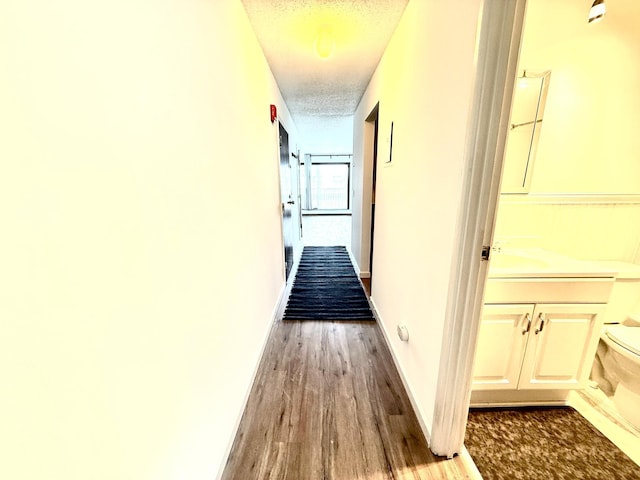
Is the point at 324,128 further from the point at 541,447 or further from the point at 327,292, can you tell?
the point at 541,447

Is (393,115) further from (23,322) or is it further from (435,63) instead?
(23,322)

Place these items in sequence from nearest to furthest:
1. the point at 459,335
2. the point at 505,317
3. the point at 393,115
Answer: the point at 459,335, the point at 505,317, the point at 393,115

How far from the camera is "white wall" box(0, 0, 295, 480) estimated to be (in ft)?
1.36

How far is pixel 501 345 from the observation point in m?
1.42

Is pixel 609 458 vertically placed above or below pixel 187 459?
Answer: below

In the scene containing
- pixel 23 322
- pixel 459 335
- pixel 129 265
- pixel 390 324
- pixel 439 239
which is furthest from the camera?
pixel 390 324

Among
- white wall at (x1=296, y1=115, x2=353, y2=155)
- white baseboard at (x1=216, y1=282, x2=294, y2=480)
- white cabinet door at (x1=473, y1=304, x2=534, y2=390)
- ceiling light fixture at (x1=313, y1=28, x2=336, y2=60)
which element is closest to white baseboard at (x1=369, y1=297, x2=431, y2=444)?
white cabinet door at (x1=473, y1=304, x2=534, y2=390)

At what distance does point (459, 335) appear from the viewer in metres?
1.07

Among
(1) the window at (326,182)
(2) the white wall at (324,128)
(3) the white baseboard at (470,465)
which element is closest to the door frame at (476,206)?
(3) the white baseboard at (470,465)

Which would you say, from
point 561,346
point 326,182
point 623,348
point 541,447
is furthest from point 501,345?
point 326,182

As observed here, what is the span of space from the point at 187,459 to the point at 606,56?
3035 mm

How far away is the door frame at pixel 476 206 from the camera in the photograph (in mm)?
844

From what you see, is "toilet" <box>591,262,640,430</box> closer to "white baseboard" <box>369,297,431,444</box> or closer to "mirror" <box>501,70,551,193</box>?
"mirror" <box>501,70,551,193</box>

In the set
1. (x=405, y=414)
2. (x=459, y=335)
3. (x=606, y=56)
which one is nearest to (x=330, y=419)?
(x=405, y=414)
